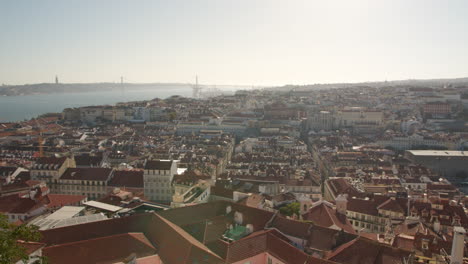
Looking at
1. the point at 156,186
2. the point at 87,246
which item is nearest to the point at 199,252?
the point at 87,246

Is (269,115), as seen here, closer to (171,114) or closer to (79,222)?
(171,114)

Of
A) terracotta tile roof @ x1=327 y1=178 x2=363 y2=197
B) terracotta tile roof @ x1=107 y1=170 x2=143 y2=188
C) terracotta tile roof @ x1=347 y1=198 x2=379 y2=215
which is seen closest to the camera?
terracotta tile roof @ x1=347 y1=198 x2=379 y2=215

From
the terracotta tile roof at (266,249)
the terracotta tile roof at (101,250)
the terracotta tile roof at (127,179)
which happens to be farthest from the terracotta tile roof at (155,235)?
the terracotta tile roof at (127,179)

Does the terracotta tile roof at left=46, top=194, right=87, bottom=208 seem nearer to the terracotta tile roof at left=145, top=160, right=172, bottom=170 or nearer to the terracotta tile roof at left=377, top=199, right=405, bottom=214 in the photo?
the terracotta tile roof at left=145, top=160, right=172, bottom=170

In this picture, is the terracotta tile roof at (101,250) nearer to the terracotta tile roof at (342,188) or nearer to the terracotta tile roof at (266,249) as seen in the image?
the terracotta tile roof at (266,249)

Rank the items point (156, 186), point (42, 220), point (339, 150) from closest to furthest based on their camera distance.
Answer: point (42, 220) → point (156, 186) → point (339, 150)

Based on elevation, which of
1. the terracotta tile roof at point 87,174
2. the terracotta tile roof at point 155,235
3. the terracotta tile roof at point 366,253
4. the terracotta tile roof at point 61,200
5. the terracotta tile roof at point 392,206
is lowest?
the terracotta tile roof at point 392,206

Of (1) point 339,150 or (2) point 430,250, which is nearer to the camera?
(2) point 430,250

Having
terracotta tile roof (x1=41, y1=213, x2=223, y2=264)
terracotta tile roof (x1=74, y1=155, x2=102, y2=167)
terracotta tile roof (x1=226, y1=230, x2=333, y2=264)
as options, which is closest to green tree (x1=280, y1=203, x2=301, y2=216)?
terracotta tile roof (x1=226, y1=230, x2=333, y2=264)
